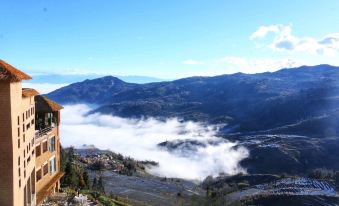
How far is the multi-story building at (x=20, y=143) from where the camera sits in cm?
3197

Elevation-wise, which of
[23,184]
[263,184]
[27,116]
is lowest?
[263,184]

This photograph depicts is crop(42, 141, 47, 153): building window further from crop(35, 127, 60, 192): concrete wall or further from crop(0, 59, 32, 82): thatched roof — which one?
crop(0, 59, 32, 82): thatched roof

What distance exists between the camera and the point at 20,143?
117ft

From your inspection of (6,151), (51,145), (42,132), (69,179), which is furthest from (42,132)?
(69,179)

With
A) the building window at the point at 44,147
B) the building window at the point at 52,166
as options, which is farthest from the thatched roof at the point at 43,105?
the building window at the point at 52,166

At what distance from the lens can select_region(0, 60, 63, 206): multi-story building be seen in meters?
32.0

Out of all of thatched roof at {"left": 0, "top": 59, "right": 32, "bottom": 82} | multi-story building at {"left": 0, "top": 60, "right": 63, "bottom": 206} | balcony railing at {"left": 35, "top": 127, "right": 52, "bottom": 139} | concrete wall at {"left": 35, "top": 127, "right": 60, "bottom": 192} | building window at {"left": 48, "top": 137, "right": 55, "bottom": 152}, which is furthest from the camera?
building window at {"left": 48, "top": 137, "right": 55, "bottom": 152}

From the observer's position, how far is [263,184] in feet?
584

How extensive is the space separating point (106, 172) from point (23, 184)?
161 meters

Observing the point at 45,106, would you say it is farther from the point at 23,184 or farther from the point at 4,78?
the point at 4,78

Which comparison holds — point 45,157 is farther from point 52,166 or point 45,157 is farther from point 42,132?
point 52,166

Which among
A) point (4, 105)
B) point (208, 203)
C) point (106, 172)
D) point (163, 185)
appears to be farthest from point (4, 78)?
point (106, 172)

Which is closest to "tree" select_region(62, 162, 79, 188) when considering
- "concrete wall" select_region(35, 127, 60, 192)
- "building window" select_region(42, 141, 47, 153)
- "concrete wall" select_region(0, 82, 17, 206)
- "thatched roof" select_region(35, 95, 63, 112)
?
"concrete wall" select_region(35, 127, 60, 192)

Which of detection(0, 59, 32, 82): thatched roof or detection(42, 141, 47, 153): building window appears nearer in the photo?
detection(0, 59, 32, 82): thatched roof
